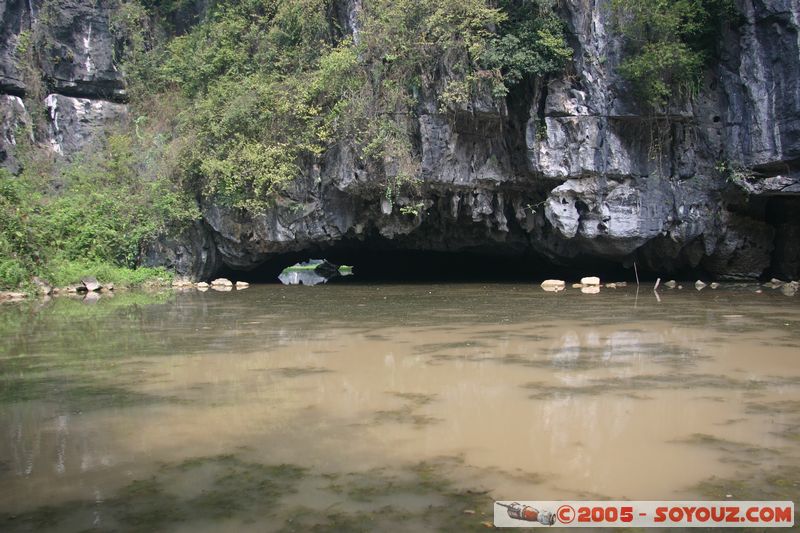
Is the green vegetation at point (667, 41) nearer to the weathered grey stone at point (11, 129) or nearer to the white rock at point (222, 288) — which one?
the white rock at point (222, 288)

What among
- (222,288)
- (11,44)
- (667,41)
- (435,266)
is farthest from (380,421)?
(11,44)

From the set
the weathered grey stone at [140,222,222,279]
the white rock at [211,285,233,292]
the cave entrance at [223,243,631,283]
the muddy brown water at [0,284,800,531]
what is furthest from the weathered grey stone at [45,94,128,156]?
the muddy brown water at [0,284,800,531]

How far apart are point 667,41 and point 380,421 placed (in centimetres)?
1362

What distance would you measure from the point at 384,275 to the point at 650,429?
68.1ft

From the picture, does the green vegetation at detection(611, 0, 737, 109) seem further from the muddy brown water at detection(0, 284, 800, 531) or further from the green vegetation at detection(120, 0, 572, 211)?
the muddy brown water at detection(0, 284, 800, 531)

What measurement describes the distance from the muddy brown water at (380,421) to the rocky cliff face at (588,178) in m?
7.07

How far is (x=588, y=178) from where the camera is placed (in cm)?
1619

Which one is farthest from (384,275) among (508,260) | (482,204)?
(482,204)

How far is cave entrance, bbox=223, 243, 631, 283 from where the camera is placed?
21.0m

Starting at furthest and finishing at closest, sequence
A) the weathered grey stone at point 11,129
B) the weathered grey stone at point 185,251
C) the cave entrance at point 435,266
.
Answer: the cave entrance at point 435,266, the weathered grey stone at point 11,129, the weathered grey stone at point 185,251

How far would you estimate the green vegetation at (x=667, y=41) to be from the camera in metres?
14.6

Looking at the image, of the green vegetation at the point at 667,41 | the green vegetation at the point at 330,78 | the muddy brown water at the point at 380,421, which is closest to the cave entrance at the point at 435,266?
the green vegetation at the point at 330,78

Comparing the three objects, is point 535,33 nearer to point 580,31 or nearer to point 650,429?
point 580,31

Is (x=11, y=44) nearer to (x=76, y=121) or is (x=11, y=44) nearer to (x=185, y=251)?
(x=76, y=121)
